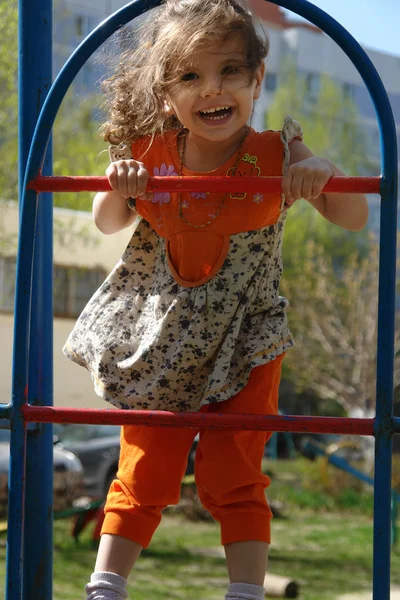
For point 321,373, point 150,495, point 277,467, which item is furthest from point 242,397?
point 321,373

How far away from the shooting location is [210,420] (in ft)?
5.14

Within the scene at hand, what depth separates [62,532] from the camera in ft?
32.3

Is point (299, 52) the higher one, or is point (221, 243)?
point (299, 52)

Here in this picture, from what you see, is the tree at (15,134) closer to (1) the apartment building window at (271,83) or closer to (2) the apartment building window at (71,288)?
(2) the apartment building window at (71,288)

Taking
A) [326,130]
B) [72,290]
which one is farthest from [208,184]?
[326,130]

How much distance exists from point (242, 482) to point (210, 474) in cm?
7

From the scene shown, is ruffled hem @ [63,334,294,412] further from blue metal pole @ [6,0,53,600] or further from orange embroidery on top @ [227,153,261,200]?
orange embroidery on top @ [227,153,261,200]

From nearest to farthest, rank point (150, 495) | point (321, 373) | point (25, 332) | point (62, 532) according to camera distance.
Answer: point (25, 332), point (150, 495), point (62, 532), point (321, 373)

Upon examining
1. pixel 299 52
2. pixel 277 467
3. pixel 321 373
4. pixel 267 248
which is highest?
pixel 299 52

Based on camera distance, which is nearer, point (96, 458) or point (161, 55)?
point (161, 55)

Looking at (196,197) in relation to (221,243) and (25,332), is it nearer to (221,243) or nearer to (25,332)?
(221,243)

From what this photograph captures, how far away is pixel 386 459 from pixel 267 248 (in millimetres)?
533

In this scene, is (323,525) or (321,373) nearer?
(323,525)

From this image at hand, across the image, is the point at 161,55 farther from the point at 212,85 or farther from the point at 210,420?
the point at 210,420
